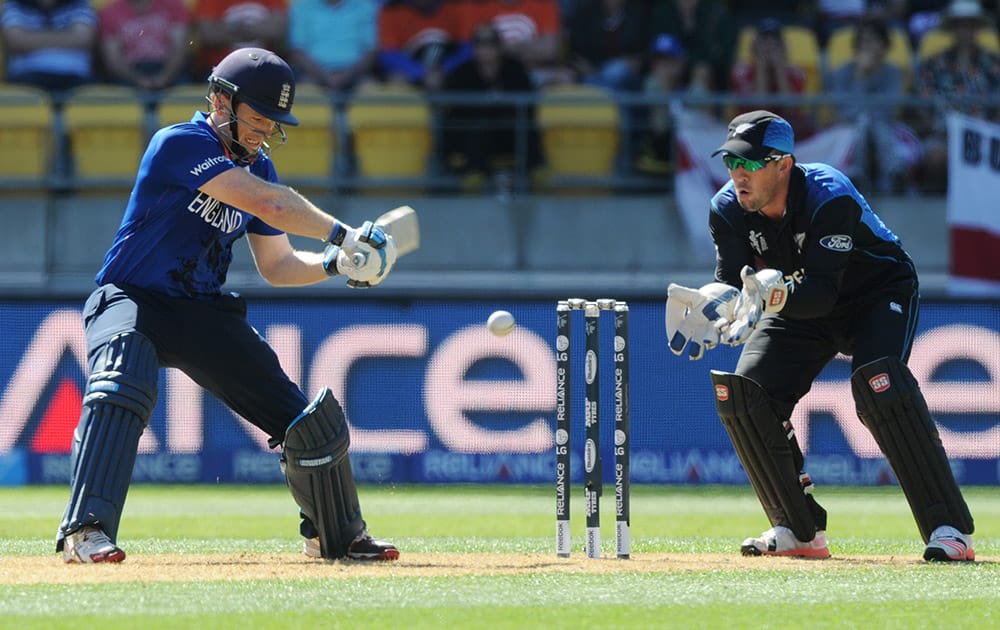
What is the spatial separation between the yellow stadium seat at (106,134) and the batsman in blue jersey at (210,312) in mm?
7776

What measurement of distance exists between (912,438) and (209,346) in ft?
9.73

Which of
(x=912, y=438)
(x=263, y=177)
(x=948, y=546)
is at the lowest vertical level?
(x=948, y=546)

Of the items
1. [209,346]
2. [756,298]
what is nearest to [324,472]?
[209,346]

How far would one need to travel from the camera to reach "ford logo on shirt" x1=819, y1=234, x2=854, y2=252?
22.0 feet

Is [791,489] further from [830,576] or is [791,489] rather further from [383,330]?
[383,330]

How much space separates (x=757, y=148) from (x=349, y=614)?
2688mm

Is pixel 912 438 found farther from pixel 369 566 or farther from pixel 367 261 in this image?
pixel 367 261

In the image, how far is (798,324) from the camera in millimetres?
7152

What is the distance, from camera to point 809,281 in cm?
668

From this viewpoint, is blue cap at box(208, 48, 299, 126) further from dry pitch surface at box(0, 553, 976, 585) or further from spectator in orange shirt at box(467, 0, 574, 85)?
spectator in orange shirt at box(467, 0, 574, 85)

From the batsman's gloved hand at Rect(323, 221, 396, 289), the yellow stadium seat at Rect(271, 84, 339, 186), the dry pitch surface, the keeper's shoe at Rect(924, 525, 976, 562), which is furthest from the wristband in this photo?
the yellow stadium seat at Rect(271, 84, 339, 186)

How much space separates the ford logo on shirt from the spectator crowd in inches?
292

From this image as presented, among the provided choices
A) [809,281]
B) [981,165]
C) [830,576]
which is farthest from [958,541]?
[981,165]

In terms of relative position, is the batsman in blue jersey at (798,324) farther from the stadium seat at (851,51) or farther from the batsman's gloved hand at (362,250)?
the stadium seat at (851,51)
